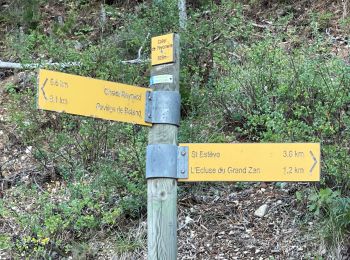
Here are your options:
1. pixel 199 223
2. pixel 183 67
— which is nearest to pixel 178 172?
pixel 199 223

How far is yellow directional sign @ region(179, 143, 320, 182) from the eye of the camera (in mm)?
3311

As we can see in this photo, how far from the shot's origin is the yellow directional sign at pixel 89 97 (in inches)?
130

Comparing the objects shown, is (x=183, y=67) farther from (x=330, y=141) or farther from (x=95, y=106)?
(x=95, y=106)

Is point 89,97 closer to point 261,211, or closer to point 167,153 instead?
point 167,153

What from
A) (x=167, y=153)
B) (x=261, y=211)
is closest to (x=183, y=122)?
(x=261, y=211)

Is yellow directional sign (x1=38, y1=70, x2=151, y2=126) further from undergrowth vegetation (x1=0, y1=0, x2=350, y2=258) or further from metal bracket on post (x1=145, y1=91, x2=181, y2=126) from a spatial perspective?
undergrowth vegetation (x1=0, y1=0, x2=350, y2=258)

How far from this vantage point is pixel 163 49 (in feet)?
11.6

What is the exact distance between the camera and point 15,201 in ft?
20.3

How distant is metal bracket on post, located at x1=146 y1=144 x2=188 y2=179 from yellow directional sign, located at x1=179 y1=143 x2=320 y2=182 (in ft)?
0.13

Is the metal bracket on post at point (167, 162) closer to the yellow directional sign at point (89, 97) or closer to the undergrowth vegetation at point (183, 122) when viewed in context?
the yellow directional sign at point (89, 97)

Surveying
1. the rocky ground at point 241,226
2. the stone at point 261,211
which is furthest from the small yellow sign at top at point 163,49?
the stone at point 261,211

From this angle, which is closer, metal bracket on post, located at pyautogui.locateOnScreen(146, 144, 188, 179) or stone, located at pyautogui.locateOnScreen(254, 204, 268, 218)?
metal bracket on post, located at pyautogui.locateOnScreen(146, 144, 188, 179)

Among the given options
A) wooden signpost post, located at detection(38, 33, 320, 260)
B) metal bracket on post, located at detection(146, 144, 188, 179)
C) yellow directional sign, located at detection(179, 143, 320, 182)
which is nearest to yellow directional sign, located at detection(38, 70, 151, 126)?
wooden signpost post, located at detection(38, 33, 320, 260)

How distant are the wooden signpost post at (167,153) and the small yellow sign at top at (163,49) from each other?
13 cm
